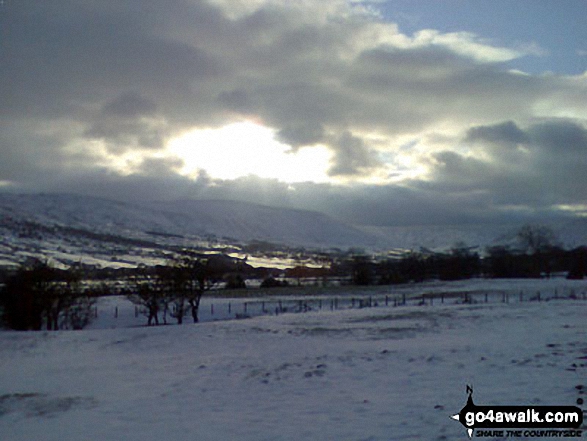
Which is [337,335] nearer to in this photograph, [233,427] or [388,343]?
[388,343]

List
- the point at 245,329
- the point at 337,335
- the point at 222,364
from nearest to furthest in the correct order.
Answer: the point at 222,364 < the point at 337,335 < the point at 245,329

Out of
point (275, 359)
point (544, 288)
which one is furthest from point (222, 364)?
point (544, 288)

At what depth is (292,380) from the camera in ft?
56.1

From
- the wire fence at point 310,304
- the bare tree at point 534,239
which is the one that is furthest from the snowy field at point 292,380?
the bare tree at point 534,239

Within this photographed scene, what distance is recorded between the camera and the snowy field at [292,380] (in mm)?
12586

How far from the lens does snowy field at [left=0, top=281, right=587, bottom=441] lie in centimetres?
1259

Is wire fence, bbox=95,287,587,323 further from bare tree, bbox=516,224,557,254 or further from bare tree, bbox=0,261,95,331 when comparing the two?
bare tree, bbox=516,224,557,254

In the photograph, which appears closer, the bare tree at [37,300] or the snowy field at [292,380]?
the snowy field at [292,380]

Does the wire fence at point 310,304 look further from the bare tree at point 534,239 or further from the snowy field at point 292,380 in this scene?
the bare tree at point 534,239

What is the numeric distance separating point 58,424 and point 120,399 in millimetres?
2335

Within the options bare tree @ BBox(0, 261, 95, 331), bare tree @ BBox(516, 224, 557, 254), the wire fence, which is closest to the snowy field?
bare tree @ BBox(0, 261, 95, 331)

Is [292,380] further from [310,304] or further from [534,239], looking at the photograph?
[534,239]

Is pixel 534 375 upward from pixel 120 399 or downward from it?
upward

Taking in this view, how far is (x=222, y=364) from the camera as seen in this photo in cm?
2070
